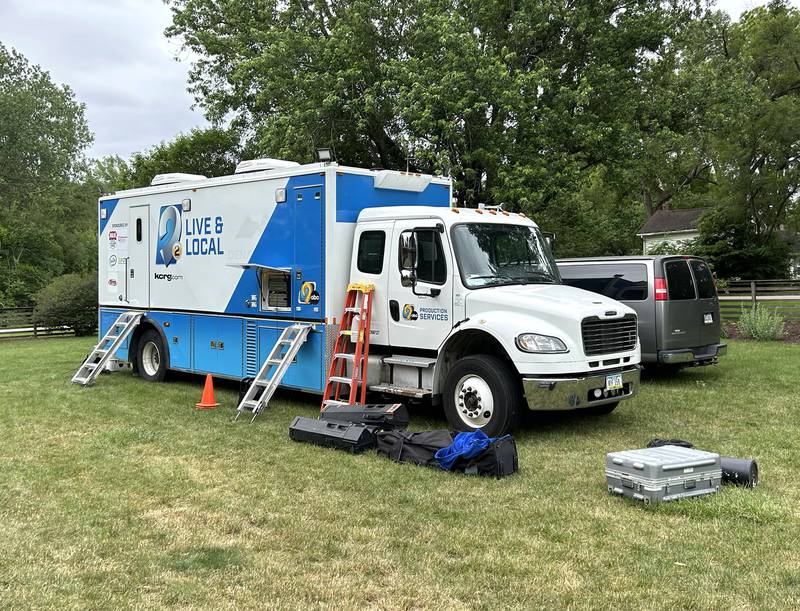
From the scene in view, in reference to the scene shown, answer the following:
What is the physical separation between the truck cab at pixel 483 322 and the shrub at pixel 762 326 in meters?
10.8

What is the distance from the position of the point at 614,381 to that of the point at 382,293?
286cm

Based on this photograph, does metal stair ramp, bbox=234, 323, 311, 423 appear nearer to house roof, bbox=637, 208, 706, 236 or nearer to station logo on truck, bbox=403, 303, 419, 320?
station logo on truck, bbox=403, 303, 419, 320

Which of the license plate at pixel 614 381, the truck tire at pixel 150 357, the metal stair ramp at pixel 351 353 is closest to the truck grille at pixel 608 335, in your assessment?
the license plate at pixel 614 381

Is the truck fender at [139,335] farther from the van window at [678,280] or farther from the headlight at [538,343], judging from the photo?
the van window at [678,280]

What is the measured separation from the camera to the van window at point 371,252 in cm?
881

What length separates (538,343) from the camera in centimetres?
736

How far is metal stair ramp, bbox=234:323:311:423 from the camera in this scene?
29.0ft

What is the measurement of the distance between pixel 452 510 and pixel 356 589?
4.88ft

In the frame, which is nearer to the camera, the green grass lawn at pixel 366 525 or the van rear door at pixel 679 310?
the green grass lawn at pixel 366 525

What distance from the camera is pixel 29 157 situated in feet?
139

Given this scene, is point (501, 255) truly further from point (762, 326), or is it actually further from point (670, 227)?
point (670, 227)

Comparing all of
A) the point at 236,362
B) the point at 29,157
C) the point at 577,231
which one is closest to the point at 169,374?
the point at 236,362

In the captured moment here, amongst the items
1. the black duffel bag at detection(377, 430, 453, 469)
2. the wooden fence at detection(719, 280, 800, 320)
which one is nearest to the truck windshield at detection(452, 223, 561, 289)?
the black duffel bag at detection(377, 430, 453, 469)

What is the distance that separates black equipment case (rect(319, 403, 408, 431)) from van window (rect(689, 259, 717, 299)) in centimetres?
613
